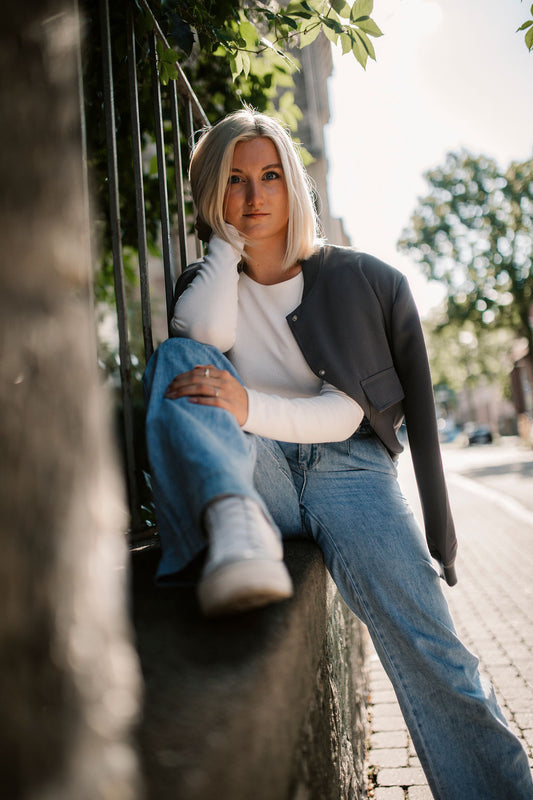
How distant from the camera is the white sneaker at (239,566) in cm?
110

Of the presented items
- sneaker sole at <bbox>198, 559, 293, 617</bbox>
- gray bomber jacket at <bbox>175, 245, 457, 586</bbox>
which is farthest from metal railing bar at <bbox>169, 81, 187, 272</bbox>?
sneaker sole at <bbox>198, 559, 293, 617</bbox>

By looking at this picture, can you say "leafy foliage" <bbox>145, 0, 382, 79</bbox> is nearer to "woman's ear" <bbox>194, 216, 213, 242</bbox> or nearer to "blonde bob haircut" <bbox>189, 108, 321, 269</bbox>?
"blonde bob haircut" <bbox>189, 108, 321, 269</bbox>

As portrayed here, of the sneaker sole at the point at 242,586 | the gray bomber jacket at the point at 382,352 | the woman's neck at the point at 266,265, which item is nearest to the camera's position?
the sneaker sole at the point at 242,586

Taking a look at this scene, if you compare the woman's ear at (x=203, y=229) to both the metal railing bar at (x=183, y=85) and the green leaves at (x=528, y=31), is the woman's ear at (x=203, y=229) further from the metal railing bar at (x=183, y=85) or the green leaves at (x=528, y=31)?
the green leaves at (x=528, y=31)

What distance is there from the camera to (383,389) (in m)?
1.99

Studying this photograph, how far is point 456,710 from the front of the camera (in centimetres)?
168

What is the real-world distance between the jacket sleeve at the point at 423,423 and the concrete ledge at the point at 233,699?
0.59m

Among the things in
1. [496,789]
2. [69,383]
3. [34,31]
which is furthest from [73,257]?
[496,789]

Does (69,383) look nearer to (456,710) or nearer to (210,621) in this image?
(210,621)

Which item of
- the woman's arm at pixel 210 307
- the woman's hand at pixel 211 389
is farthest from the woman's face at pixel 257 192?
the woman's hand at pixel 211 389

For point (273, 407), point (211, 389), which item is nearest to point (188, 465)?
point (211, 389)

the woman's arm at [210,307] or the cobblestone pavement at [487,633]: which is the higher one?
the woman's arm at [210,307]

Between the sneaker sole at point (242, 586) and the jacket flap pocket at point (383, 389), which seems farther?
the jacket flap pocket at point (383, 389)

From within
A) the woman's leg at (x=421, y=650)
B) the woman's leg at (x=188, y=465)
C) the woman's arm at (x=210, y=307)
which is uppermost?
the woman's arm at (x=210, y=307)
